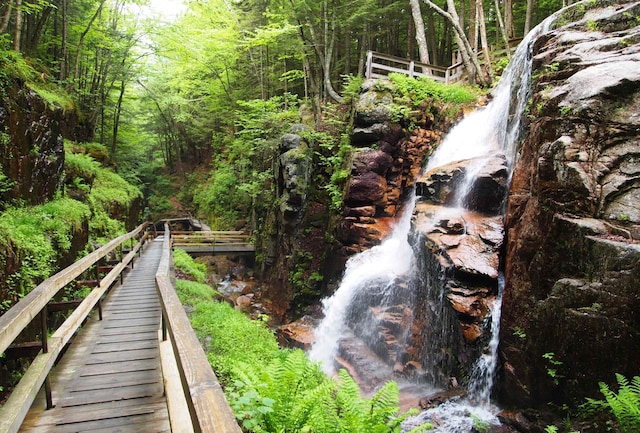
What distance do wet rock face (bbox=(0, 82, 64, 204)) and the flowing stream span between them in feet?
27.1

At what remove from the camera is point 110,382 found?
399cm

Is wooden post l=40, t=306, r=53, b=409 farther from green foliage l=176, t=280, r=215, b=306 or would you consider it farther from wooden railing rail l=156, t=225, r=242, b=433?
green foliage l=176, t=280, r=215, b=306

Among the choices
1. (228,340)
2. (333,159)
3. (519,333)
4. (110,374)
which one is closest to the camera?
(110,374)

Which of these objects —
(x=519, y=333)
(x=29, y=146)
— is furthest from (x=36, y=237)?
(x=519, y=333)

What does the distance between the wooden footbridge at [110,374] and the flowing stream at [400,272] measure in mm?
5997

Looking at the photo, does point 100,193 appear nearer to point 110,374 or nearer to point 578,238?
point 110,374

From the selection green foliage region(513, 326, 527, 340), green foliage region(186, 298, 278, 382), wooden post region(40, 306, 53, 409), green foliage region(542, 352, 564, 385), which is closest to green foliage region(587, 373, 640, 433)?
green foliage region(542, 352, 564, 385)

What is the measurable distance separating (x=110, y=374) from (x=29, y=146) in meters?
6.61

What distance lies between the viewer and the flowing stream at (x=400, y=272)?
9.82 m

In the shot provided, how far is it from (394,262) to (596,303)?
644 centimetres

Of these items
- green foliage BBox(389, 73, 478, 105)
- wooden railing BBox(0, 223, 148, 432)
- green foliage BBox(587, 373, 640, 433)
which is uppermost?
green foliage BBox(389, 73, 478, 105)

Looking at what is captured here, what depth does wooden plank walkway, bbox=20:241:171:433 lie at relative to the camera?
322 centimetres

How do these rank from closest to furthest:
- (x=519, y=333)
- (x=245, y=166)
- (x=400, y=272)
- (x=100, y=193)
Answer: (x=519, y=333)
(x=400, y=272)
(x=100, y=193)
(x=245, y=166)

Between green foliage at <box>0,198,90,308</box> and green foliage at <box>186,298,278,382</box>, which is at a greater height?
green foliage at <box>0,198,90,308</box>
